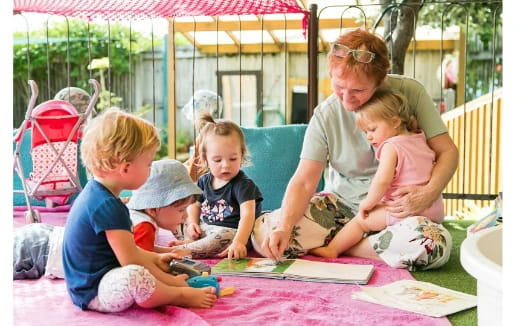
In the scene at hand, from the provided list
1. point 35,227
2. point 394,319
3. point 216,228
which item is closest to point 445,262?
point 394,319

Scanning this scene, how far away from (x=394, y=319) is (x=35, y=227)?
1487mm

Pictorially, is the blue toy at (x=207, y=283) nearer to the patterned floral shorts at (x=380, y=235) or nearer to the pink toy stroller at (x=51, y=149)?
the patterned floral shorts at (x=380, y=235)

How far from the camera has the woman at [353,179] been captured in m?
2.74

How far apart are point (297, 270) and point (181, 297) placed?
0.65 m

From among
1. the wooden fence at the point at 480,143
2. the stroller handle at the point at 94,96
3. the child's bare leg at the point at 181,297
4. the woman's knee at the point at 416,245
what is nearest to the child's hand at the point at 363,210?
the woman's knee at the point at 416,245

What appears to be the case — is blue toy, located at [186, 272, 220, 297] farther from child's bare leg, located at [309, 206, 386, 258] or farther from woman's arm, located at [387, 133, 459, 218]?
woman's arm, located at [387, 133, 459, 218]

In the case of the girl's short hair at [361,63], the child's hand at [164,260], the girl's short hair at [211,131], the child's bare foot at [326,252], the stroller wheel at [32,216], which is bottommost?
the stroller wheel at [32,216]

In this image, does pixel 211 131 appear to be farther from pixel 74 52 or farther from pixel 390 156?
pixel 74 52

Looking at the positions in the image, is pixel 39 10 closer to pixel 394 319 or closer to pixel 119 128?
pixel 119 128

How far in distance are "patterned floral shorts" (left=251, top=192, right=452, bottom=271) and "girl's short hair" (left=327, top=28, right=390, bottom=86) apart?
60 cm

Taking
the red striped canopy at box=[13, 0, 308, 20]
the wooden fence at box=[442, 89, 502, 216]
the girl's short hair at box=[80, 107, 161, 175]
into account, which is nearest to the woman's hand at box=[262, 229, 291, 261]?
the girl's short hair at box=[80, 107, 161, 175]

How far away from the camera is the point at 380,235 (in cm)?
285

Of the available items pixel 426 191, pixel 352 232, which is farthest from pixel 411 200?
pixel 352 232

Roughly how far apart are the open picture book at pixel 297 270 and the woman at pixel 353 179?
0.07m
